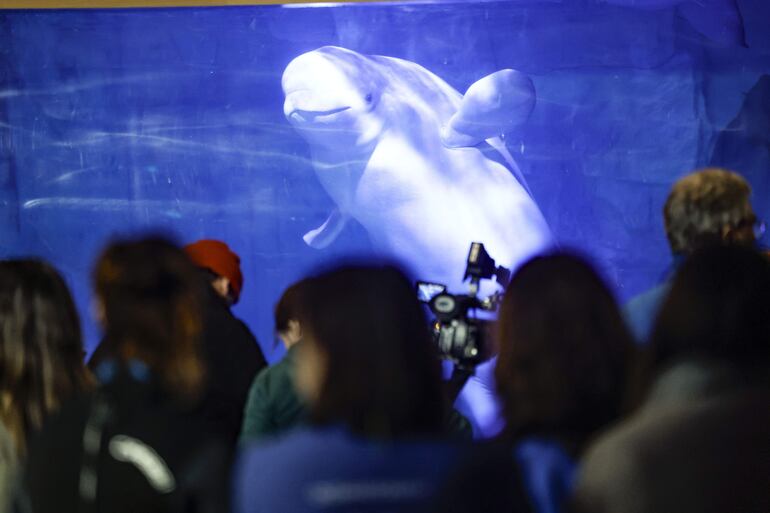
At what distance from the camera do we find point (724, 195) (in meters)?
2.36

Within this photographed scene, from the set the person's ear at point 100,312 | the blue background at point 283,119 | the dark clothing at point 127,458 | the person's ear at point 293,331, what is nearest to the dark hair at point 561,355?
the dark clothing at point 127,458

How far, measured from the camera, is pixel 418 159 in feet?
13.7

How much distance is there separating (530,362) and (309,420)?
15.1 inches

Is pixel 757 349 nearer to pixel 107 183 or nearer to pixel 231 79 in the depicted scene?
pixel 231 79

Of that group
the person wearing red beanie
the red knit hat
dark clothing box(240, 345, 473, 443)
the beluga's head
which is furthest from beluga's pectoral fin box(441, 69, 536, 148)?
dark clothing box(240, 345, 473, 443)

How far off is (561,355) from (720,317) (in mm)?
262

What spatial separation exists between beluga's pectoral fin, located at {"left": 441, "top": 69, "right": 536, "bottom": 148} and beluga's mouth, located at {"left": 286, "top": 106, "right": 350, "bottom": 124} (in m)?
0.52

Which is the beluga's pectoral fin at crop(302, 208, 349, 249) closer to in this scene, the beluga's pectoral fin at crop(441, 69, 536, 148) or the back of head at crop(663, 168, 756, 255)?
the beluga's pectoral fin at crop(441, 69, 536, 148)

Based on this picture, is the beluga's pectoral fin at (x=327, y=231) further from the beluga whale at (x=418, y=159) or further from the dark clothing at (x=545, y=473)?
the dark clothing at (x=545, y=473)

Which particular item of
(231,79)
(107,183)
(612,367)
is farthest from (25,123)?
(612,367)

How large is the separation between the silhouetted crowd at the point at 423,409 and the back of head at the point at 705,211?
76 cm

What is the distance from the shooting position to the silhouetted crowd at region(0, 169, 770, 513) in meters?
1.41

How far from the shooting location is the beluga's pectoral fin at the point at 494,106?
4.07 metres

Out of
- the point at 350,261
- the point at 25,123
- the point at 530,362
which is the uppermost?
the point at 25,123
